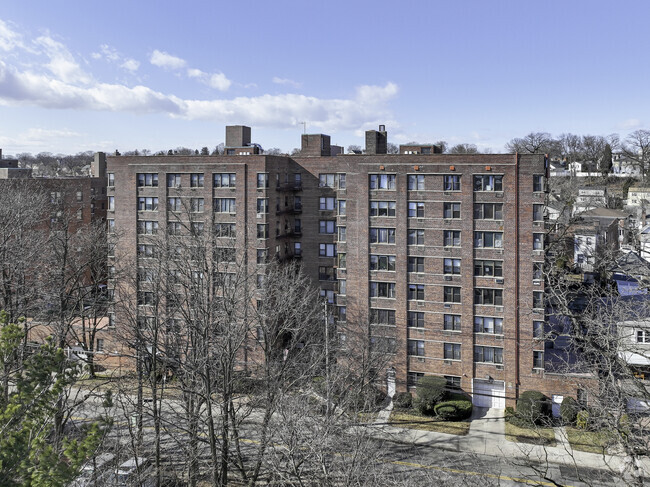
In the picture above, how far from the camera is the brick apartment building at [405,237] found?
133ft

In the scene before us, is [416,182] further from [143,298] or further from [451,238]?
[143,298]

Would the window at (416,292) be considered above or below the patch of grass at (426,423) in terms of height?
above

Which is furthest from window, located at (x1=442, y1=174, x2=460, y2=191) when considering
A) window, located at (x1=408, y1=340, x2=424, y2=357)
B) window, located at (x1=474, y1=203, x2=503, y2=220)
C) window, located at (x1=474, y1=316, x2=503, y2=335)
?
window, located at (x1=408, y1=340, x2=424, y2=357)

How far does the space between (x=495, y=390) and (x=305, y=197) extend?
844 inches

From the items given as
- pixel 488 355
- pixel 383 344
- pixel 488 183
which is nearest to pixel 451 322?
pixel 488 355

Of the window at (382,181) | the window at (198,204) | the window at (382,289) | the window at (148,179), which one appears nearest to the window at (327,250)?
the window at (382,289)

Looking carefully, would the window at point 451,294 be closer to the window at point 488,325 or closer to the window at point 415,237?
the window at point 488,325

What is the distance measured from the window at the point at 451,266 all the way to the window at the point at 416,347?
565 centimetres

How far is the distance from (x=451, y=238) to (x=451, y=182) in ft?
13.5

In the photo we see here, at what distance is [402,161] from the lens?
141ft

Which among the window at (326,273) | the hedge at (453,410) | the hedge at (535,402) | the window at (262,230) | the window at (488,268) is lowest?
the hedge at (453,410)

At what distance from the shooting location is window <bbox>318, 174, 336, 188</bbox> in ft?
158

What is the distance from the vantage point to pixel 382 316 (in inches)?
1729

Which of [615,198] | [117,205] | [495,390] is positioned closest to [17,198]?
[117,205]
